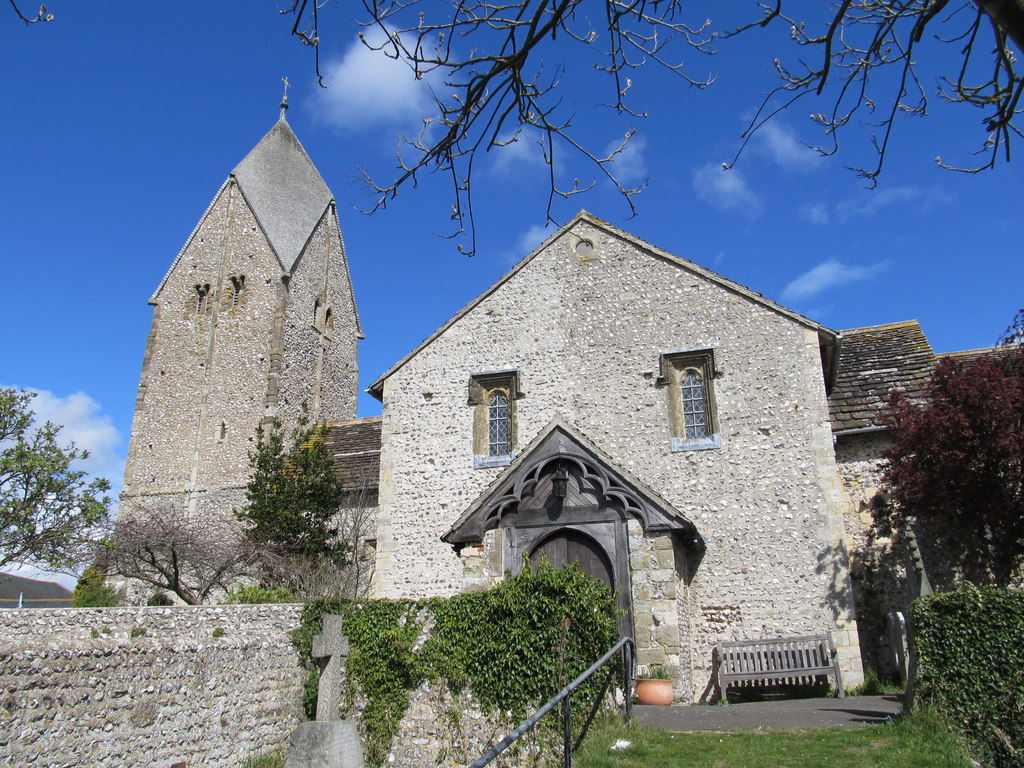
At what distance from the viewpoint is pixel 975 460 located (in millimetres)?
12523

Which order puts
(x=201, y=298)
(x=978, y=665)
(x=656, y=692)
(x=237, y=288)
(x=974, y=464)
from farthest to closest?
(x=201, y=298) → (x=237, y=288) → (x=974, y=464) → (x=656, y=692) → (x=978, y=665)

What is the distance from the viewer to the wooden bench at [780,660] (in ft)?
38.9

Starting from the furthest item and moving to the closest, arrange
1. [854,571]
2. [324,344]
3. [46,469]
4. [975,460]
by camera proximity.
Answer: [324,344] < [46,469] < [854,571] < [975,460]

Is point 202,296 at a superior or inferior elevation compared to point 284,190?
inferior

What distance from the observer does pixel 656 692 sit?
1113 cm

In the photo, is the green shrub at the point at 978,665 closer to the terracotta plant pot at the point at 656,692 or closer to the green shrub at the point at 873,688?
the terracotta plant pot at the point at 656,692

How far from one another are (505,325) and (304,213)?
20.8m

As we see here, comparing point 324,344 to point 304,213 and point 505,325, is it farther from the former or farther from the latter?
point 505,325

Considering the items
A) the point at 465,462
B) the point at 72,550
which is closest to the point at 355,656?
the point at 465,462

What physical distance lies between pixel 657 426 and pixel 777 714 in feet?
19.9

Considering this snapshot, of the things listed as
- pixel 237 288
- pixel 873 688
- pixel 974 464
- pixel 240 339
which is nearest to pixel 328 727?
pixel 873 688

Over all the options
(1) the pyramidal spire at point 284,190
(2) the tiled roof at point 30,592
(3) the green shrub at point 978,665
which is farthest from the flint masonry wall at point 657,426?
(2) the tiled roof at point 30,592

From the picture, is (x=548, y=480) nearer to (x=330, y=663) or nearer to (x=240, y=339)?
(x=330, y=663)

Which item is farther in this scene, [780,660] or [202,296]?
[202,296]
